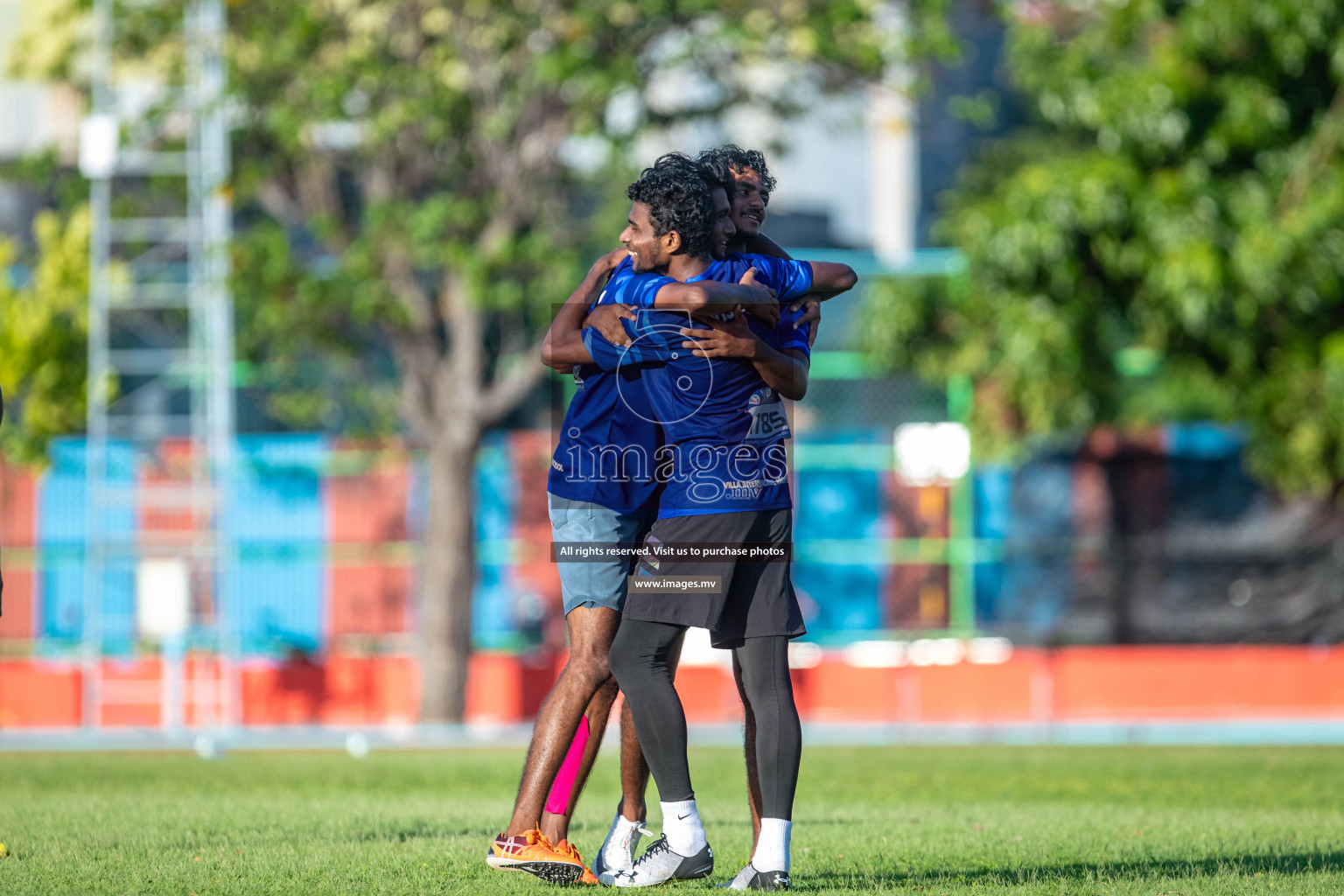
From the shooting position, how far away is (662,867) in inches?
216

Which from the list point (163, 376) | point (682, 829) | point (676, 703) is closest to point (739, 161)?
point (676, 703)

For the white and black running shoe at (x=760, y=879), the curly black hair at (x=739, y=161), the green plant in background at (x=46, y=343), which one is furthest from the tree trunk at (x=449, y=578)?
the white and black running shoe at (x=760, y=879)

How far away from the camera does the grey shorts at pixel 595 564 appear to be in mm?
5637

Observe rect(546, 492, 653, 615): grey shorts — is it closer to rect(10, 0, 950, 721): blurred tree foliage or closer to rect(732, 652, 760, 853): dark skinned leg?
rect(732, 652, 760, 853): dark skinned leg

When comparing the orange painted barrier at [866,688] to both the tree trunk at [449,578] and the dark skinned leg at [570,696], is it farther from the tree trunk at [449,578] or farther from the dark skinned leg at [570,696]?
the dark skinned leg at [570,696]

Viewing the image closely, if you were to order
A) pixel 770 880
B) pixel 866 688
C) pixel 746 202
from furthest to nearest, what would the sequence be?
pixel 866 688, pixel 746 202, pixel 770 880

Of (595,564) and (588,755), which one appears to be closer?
(595,564)

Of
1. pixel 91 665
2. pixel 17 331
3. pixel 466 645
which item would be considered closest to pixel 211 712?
pixel 91 665

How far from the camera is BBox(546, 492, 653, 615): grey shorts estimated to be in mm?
5637

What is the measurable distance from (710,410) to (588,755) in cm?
118

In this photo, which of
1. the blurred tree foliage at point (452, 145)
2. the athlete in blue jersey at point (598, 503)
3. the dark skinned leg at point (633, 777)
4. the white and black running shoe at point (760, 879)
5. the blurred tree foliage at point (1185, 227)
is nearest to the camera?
the white and black running shoe at point (760, 879)

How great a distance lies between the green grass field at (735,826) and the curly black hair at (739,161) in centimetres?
222

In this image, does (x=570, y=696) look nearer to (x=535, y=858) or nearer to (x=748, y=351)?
(x=535, y=858)

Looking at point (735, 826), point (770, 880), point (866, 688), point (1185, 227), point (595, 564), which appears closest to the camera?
point (770, 880)
